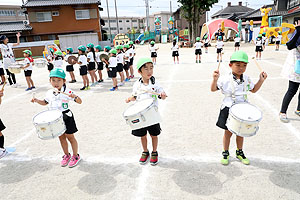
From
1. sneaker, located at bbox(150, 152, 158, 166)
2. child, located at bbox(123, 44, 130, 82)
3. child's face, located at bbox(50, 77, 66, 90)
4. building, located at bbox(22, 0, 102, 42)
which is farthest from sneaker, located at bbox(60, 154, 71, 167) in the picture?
building, located at bbox(22, 0, 102, 42)

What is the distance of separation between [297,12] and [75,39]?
27.0m

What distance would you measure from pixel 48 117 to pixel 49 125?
6.6 inches

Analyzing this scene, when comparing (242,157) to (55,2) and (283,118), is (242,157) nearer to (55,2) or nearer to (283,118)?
(283,118)

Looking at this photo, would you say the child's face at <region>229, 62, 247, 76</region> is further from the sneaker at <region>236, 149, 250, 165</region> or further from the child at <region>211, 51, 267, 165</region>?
the sneaker at <region>236, 149, 250, 165</region>

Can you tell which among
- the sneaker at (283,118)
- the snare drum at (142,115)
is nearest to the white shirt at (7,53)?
the snare drum at (142,115)

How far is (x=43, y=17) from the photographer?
30.1 meters

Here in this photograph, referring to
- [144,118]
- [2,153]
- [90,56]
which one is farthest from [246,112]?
[90,56]

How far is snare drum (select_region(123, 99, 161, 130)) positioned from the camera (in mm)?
2656

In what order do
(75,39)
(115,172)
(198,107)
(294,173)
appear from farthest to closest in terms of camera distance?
(75,39)
(198,107)
(115,172)
(294,173)

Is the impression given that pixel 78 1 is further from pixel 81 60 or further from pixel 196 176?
pixel 196 176

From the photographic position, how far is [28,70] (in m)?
8.46

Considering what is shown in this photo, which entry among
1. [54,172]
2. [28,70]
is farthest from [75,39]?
[54,172]

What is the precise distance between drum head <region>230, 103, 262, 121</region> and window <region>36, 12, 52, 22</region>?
33.7 metres

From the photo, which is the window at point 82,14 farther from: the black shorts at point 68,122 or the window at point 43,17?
the black shorts at point 68,122
